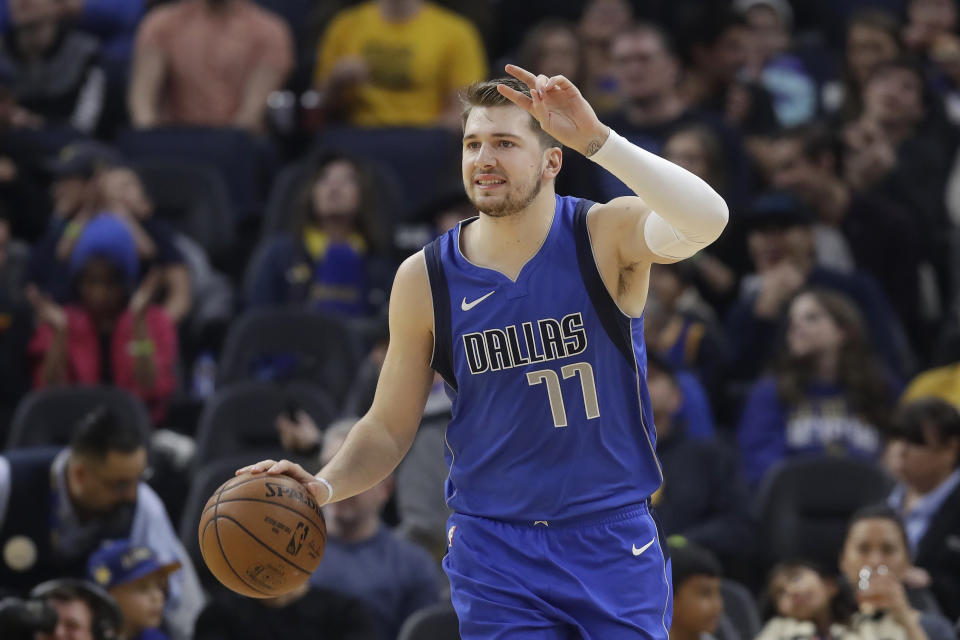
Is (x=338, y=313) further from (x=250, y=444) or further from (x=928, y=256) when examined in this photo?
(x=928, y=256)

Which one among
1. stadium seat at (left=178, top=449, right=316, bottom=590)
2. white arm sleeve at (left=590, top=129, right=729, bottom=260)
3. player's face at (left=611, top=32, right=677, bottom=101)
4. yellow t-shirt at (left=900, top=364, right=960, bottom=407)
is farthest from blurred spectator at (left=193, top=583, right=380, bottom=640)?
player's face at (left=611, top=32, right=677, bottom=101)

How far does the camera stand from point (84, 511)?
6.75 m

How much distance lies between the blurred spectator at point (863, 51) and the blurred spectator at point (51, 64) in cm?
511

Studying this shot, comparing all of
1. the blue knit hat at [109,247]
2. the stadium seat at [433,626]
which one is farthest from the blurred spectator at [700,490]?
the blue knit hat at [109,247]

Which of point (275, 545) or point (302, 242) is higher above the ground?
point (275, 545)

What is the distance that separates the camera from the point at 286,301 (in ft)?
29.8

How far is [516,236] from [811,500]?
3.72 metres

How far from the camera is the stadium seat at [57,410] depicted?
25.1ft

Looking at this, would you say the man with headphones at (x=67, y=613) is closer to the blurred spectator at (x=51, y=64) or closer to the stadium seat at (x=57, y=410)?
the stadium seat at (x=57, y=410)

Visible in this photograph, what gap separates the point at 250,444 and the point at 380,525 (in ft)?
3.78

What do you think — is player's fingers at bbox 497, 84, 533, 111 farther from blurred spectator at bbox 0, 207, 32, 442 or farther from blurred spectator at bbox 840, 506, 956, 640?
blurred spectator at bbox 0, 207, 32, 442

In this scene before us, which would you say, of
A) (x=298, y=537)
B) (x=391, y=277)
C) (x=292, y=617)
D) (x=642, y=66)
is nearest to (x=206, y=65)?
(x=391, y=277)

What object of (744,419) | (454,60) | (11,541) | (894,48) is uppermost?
(894,48)

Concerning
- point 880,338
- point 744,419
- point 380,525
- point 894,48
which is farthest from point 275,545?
point 894,48
